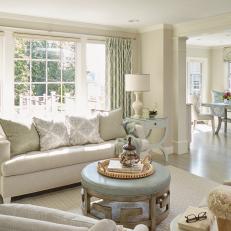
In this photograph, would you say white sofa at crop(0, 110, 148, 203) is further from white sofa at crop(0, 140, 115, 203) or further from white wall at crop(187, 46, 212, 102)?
white wall at crop(187, 46, 212, 102)

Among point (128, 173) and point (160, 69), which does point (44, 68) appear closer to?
A: point (160, 69)

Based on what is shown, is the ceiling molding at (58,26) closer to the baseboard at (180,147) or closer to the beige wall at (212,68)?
the baseboard at (180,147)

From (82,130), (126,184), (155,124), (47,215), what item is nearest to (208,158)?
(155,124)

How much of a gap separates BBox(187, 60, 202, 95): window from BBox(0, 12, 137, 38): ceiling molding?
4158 millimetres

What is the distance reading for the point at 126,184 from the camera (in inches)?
106

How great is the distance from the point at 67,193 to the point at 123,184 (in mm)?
1315

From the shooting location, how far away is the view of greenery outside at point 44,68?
16.3 feet

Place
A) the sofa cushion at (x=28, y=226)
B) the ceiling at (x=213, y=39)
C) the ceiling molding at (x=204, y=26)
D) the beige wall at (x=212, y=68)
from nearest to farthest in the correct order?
the sofa cushion at (x=28, y=226), the ceiling molding at (x=204, y=26), the ceiling at (x=213, y=39), the beige wall at (x=212, y=68)

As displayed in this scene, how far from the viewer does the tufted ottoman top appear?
2627mm

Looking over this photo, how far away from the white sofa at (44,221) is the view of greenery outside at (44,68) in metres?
3.91

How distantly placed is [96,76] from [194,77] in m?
4.98

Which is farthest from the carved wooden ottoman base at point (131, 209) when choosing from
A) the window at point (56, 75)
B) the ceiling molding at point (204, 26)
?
the ceiling molding at point (204, 26)

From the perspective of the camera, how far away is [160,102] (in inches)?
225

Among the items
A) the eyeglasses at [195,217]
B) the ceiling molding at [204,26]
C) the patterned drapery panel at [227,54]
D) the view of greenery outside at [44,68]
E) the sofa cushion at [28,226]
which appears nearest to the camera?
the sofa cushion at [28,226]
